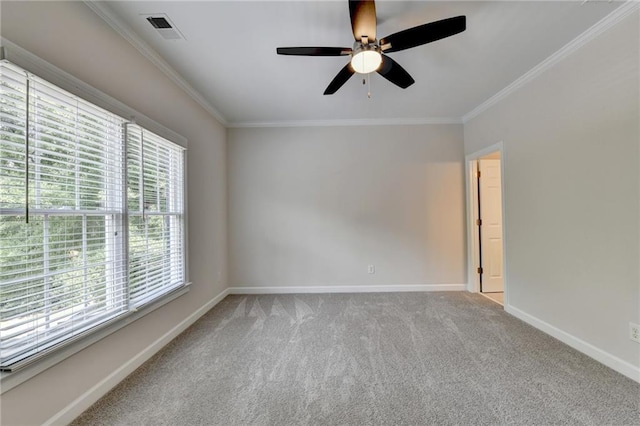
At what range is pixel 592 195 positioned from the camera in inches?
78.9

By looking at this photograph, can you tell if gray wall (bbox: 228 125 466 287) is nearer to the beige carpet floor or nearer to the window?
the beige carpet floor

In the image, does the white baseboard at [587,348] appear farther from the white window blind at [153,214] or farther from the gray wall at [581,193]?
the white window blind at [153,214]

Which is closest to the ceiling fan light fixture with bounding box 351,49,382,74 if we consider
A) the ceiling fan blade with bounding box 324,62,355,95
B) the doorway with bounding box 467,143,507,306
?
the ceiling fan blade with bounding box 324,62,355,95

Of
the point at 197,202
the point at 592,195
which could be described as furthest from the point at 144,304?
the point at 592,195

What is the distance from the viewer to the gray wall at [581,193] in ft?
5.88

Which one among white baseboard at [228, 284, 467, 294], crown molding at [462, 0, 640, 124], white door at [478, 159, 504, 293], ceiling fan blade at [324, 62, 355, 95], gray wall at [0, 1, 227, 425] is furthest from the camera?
white baseboard at [228, 284, 467, 294]

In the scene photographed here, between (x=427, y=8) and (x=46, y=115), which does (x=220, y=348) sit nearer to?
(x=46, y=115)

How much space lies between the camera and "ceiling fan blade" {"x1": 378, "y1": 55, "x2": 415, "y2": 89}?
5.90 ft

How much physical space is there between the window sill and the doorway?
4027mm

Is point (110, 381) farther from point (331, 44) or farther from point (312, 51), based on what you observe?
point (331, 44)

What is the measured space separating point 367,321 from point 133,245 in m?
2.40

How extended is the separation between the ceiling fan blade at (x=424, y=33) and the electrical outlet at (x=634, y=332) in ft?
7.82

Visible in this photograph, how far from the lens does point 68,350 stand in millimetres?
1435

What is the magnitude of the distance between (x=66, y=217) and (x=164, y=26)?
1.51 metres
